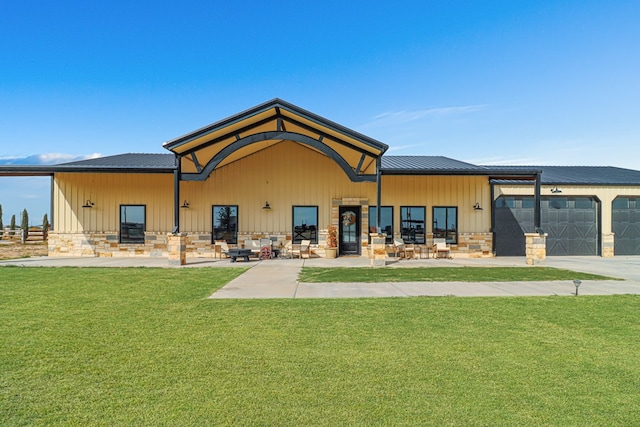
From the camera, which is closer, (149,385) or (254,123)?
(149,385)

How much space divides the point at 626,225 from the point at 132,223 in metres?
22.3

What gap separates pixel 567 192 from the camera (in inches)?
682

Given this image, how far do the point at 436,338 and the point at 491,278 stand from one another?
6.13 metres

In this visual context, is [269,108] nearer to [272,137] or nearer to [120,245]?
[272,137]

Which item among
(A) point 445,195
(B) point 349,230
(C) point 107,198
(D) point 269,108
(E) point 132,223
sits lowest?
(B) point 349,230

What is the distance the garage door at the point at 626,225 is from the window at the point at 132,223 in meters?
21.2

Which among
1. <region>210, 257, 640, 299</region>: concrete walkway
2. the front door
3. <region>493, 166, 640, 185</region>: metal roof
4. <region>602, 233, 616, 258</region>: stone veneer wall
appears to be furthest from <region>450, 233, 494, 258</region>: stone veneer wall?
<region>210, 257, 640, 299</region>: concrete walkway

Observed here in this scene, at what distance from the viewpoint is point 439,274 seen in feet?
35.4

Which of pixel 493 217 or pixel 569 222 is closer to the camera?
pixel 493 217

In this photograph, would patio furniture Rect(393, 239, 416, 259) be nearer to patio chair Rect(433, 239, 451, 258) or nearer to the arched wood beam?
patio chair Rect(433, 239, 451, 258)

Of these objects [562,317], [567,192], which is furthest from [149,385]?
[567,192]

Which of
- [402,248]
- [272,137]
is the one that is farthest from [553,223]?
[272,137]

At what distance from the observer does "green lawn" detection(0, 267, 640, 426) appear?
2959 mm

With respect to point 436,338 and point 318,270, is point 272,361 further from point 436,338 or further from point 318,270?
point 318,270
